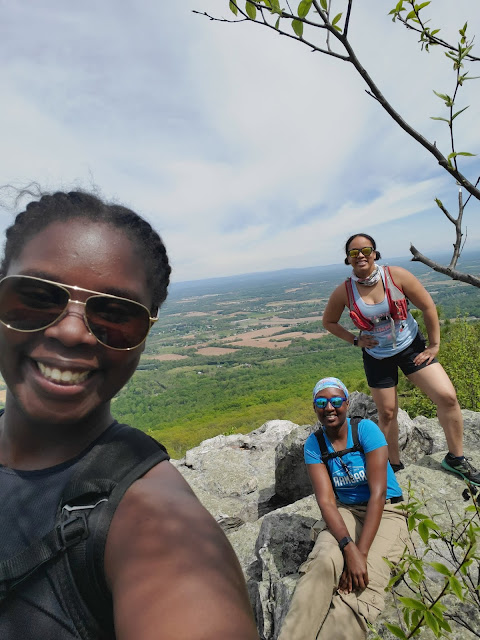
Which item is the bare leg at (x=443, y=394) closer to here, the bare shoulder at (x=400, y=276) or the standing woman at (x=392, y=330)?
the standing woman at (x=392, y=330)

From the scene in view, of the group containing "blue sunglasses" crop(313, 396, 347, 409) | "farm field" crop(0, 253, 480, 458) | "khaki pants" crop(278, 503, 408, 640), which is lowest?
"farm field" crop(0, 253, 480, 458)

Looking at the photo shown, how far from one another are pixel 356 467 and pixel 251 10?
3377 mm

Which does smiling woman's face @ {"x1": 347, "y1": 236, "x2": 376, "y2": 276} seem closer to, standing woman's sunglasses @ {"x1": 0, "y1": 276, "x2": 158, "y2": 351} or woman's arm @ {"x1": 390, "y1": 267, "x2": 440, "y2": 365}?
woman's arm @ {"x1": 390, "y1": 267, "x2": 440, "y2": 365}

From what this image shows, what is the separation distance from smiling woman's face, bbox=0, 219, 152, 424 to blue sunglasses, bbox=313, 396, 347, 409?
8.00 ft

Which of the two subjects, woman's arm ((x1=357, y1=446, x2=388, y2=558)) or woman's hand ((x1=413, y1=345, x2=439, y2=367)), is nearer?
woman's arm ((x1=357, y1=446, x2=388, y2=558))

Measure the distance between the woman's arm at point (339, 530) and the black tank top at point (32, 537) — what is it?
2.45 m

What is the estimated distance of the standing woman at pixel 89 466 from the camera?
3.07ft

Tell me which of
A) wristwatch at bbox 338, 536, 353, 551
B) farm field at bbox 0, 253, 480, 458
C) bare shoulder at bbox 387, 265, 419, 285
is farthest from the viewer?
farm field at bbox 0, 253, 480, 458

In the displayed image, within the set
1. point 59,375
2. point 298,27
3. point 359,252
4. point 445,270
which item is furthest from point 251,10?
point 359,252

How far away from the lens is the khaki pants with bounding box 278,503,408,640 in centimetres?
244

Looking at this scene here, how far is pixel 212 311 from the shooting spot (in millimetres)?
166250

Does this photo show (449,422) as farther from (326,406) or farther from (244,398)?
(244,398)

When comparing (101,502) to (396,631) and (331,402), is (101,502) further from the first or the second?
(331,402)

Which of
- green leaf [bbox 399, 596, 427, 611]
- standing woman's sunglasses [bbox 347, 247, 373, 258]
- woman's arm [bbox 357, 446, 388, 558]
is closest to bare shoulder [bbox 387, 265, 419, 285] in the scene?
standing woman's sunglasses [bbox 347, 247, 373, 258]
